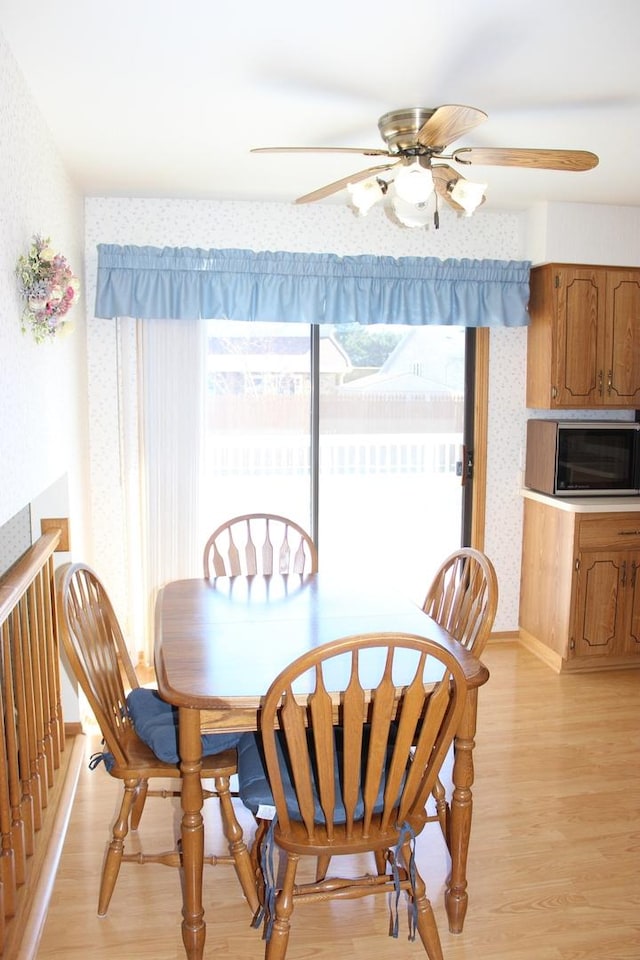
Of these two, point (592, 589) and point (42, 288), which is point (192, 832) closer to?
point (42, 288)

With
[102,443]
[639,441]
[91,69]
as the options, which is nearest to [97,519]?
[102,443]

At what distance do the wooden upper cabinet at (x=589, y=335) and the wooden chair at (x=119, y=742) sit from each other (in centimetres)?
268

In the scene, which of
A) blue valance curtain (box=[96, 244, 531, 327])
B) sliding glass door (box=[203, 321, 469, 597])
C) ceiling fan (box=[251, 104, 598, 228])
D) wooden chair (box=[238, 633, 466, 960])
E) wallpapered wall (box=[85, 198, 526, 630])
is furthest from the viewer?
sliding glass door (box=[203, 321, 469, 597])

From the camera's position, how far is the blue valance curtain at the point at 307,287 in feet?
12.3

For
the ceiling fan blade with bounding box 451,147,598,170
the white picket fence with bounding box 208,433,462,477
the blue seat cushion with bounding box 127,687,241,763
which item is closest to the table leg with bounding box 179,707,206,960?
the blue seat cushion with bounding box 127,687,241,763

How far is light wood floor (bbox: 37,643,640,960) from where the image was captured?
211 cm

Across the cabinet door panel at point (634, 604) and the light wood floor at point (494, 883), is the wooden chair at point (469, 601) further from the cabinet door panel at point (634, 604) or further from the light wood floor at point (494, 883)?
the cabinet door panel at point (634, 604)

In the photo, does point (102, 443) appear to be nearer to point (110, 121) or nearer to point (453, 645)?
point (110, 121)

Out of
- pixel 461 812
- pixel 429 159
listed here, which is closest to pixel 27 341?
pixel 429 159

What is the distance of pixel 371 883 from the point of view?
6.32ft

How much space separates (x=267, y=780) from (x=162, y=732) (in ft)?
1.18

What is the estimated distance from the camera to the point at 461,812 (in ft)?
6.91

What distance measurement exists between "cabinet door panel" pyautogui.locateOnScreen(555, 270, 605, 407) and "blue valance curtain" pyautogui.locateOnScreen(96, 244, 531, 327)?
21 cm

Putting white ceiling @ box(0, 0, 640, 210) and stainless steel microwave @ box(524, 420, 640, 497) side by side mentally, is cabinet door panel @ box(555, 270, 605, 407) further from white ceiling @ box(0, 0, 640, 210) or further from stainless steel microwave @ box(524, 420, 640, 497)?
white ceiling @ box(0, 0, 640, 210)
